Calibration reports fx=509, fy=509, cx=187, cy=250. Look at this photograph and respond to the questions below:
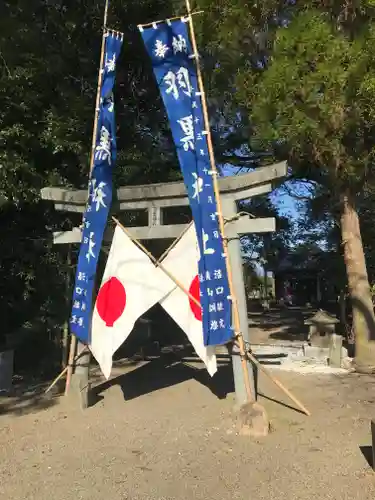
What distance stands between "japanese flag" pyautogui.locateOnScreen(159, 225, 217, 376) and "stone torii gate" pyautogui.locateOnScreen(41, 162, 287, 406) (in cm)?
33

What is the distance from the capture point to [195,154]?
6.25 metres

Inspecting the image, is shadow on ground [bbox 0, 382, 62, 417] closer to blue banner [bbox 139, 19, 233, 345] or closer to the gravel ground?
the gravel ground

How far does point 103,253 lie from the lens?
353 inches

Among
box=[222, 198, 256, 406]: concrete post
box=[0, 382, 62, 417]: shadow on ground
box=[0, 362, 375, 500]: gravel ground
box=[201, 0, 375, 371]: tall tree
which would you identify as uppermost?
box=[201, 0, 375, 371]: tall tree

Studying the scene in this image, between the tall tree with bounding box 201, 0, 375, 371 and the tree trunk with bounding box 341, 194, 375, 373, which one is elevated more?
the tall tree with bounding box 201, 0, 375, 371

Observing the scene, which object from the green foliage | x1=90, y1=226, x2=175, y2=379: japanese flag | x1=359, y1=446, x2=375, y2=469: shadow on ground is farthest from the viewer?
the green foliage

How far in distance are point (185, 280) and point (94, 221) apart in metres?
1.49

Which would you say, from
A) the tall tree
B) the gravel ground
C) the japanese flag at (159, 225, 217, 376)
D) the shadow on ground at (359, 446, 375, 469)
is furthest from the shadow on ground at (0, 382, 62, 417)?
the tall tree

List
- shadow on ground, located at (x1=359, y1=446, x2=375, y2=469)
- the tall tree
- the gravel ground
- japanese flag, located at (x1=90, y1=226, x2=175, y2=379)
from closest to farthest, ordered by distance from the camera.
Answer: the gravel ground
shadow on ground, located at (x1=359, y1=446, x2=375, y2=469)
japanese flag, located at (x1=90, y1=226, x2=175, y2=379)
the tall tree

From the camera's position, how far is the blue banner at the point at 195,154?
5.90 m

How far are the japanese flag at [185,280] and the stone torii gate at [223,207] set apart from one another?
0.33m

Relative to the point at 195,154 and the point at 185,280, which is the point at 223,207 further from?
the point at 185,280

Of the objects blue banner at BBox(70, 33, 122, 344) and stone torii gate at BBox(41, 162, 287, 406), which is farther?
blue banner at BBox(70, 33, 122, 344)

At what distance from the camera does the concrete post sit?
6.09 meters
